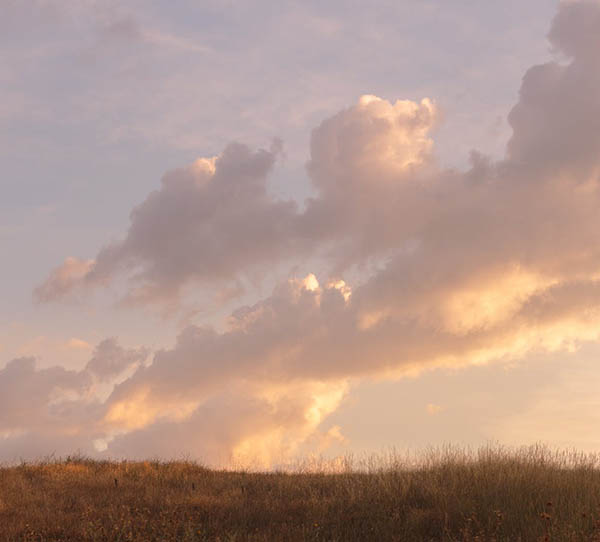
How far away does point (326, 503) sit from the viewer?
1279 cm

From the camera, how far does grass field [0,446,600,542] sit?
11.2m

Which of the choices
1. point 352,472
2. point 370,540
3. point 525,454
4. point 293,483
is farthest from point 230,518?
point 525,454

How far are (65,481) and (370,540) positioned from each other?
351 inches

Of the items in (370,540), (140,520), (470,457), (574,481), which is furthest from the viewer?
(470,457)

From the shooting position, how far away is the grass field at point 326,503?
1117cm

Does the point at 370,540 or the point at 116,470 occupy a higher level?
the point at 116,470

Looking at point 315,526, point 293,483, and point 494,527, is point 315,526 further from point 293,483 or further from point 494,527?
point 293,483

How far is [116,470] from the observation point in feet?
59.2

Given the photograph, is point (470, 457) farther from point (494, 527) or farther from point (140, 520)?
point (140, 520)

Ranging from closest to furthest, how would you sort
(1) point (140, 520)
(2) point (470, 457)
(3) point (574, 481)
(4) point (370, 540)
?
(4) point (370, 540) < (1) point (140, 520) < (3) point (574, 481) < (2) point (470, 457)

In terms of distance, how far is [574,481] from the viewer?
14266 mm

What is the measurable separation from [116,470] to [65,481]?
1.79 meters

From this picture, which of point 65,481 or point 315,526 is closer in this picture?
point 315,526

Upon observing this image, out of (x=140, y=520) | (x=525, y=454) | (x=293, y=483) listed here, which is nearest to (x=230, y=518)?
(x=140, y=520)
